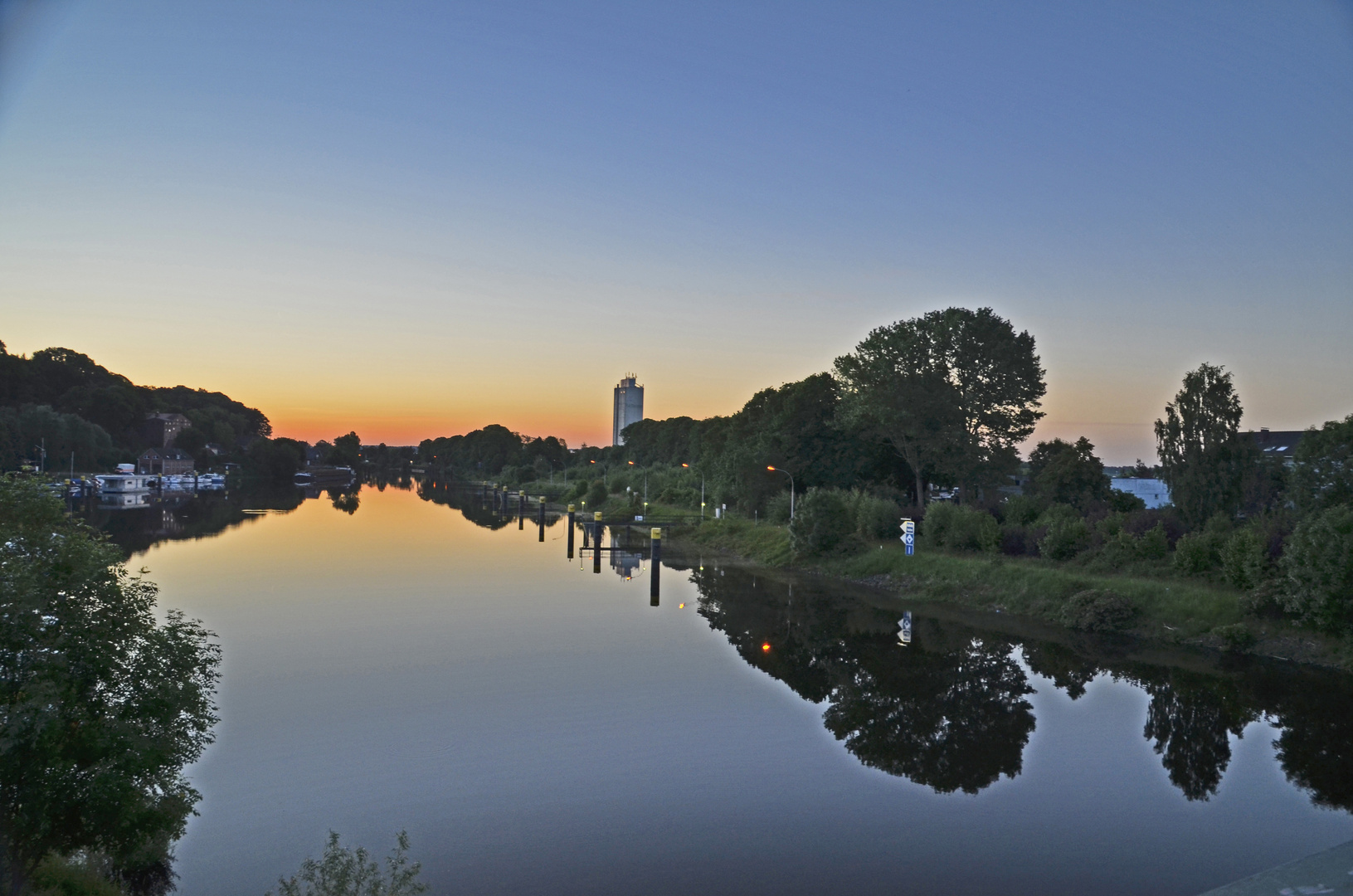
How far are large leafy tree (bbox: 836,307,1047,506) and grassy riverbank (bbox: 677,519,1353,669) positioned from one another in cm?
907

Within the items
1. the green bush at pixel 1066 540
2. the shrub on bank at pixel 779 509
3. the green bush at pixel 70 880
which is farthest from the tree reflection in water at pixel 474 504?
the green bush at pixel 70 880

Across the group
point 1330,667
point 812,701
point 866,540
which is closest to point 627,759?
point 812,701

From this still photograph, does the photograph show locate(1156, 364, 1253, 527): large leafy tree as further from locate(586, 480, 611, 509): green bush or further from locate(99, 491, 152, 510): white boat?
locate(99, 491, 152, 510): white boat

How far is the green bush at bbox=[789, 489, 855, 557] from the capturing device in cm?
4050

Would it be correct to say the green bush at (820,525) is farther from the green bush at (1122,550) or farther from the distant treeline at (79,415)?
the distant treeline at (79,415)

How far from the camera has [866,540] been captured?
133 feet

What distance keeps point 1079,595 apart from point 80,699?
86.0 feet

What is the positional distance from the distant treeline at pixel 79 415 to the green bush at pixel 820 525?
3004 inches

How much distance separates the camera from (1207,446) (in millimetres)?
29453

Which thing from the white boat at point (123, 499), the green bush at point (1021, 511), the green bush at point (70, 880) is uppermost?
the green bush at point (1021, 511)

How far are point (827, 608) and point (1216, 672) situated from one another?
1273 cm

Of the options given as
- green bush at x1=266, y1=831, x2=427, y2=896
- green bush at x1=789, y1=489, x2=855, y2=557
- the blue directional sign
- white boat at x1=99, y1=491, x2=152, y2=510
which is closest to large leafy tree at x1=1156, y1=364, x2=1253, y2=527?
the blue directional sign

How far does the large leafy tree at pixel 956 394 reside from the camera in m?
45.8

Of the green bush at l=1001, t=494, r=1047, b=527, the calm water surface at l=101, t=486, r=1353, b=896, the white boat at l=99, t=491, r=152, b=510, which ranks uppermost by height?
the green bush at l=1001, t=494, r=1047, b=527
